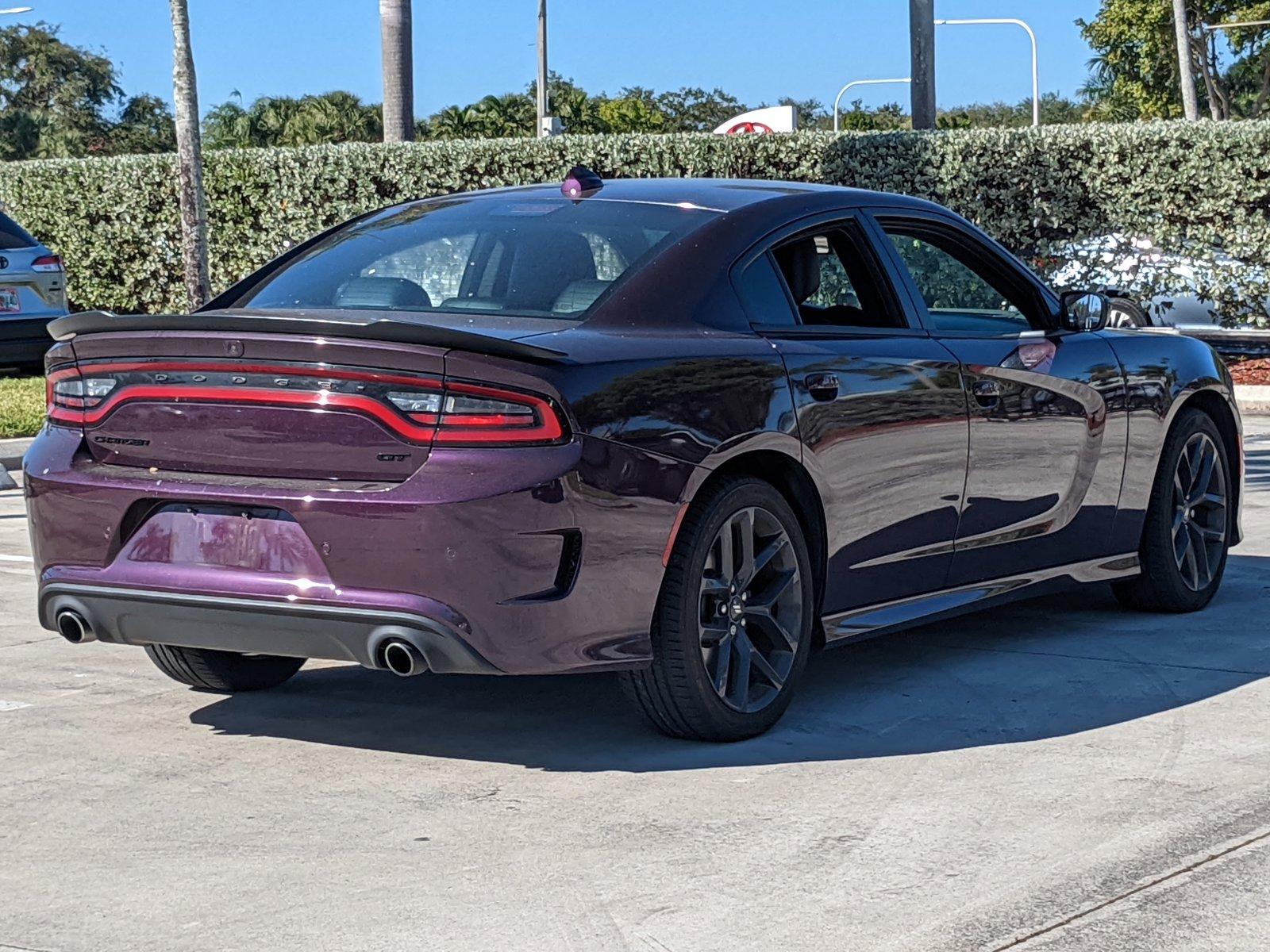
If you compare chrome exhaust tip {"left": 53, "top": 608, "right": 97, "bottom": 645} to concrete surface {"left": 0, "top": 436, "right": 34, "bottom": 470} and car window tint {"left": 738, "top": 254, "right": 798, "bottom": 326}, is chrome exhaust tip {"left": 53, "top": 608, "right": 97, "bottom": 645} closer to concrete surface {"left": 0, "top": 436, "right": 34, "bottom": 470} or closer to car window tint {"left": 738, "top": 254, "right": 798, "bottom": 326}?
car window tint {"left": 738, "top": 254, "right": 798, "bottom": 326}

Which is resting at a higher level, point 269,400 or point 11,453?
point 269,400

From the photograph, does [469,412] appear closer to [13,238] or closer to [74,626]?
[74,626]

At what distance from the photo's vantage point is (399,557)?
449 cm

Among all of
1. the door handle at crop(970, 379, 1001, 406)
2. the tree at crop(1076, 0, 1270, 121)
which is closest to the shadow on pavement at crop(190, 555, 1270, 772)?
the door handle at crop(970, 379, 1001, 406)

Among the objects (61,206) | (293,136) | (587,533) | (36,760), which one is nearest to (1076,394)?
(587,533)

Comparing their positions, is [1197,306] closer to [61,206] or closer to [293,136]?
[61,206]

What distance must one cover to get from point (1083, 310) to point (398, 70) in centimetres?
1793

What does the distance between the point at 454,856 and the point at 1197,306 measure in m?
16.1

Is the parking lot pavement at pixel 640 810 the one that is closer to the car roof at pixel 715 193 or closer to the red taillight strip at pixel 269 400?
the red taillight strip at pixel 269 400

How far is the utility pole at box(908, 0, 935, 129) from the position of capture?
20.8 metres

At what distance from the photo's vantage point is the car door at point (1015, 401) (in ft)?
19.7

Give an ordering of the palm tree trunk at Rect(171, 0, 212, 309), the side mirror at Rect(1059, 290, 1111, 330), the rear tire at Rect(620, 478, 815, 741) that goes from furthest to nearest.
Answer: the palm tree trunk at Rect(171, 0, 212, 309), the side mirror at Rect(1059, 290, 1111, 330), the rear tire at Rect(620, 478, 815, 741)

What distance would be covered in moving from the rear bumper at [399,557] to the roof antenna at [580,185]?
52.8 inches

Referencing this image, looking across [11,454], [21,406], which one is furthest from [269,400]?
[21,406]
